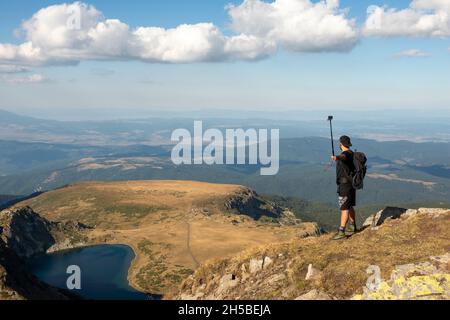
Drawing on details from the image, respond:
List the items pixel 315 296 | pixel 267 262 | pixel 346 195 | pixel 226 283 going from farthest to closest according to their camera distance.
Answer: pixel 226 283
pixel 267 262
pixel 346 195
pixel 315 296

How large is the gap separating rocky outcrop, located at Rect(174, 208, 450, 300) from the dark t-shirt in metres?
4.51

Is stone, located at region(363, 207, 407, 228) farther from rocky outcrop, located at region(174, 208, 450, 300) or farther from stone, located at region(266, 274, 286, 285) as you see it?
stone, located at region(266, 274, 286, 285)

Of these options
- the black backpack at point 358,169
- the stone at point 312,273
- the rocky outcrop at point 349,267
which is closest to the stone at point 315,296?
the rocky outcrop at point 349,267

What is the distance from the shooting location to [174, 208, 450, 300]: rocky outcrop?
2106cm

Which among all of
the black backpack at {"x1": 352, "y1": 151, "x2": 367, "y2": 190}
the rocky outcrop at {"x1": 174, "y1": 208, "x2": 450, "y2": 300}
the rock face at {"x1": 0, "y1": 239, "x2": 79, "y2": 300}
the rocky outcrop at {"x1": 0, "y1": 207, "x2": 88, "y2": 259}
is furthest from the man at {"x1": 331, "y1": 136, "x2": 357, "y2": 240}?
the rocky outcrop at {"x1": 0, "y1": 207, "x2": 88, "y2": 259}

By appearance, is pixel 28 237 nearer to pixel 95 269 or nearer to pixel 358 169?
pixel 95 269

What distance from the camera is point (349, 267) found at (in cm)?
2359

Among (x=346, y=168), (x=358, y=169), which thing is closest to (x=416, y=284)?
(x=358, y=169)

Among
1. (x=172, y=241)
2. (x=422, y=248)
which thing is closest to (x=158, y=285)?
(x=172, y=241)

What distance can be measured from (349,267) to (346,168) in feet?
21.6

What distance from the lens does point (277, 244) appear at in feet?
105

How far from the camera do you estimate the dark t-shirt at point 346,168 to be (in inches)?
1049
